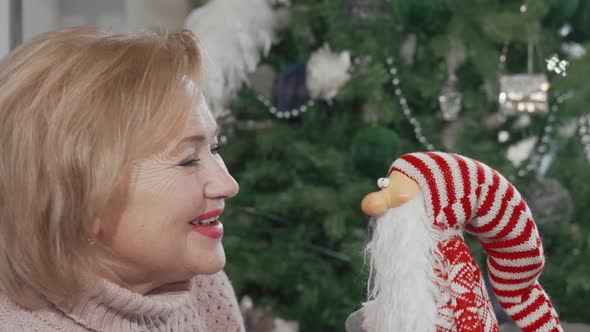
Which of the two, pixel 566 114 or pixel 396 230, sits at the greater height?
pixel 396 230

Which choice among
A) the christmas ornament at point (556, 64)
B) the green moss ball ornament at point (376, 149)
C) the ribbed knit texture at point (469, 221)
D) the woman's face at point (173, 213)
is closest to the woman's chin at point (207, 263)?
the woman's face at point (173, 213)

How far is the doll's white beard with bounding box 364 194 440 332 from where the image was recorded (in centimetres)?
82

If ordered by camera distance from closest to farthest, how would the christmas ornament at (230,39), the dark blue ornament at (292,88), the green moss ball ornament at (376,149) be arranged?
the green moss ball ornament at (376,149)
the christmas ornament at (230,39)
the dark blue ornament at (292,88)

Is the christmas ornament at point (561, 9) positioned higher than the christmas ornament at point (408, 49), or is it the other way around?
the christmas ornament at point (561, 9)

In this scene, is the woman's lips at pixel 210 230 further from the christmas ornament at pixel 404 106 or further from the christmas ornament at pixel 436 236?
the christmas ornament at pixel 404 106

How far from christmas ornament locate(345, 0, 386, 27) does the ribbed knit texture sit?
3.36ft

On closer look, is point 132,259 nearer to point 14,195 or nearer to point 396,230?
point 14,195

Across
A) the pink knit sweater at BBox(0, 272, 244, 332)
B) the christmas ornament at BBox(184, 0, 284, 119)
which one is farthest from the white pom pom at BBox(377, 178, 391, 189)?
the christmas ornament at BBox(184, 0, 284, 119)

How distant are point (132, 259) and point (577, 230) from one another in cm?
126

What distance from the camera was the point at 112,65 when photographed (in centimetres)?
81

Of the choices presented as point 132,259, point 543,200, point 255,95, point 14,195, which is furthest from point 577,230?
point 14,195

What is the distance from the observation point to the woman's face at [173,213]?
821 millimetres

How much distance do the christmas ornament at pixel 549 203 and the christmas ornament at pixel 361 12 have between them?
0.52 m

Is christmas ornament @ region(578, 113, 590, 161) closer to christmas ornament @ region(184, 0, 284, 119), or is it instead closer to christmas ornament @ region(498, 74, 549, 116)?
christmas ornament @ region(498, 74, 549, 116)
